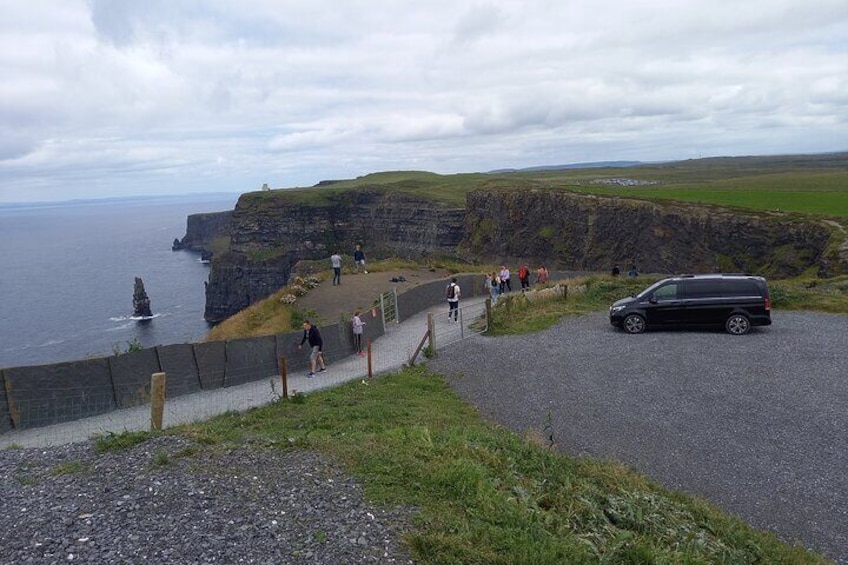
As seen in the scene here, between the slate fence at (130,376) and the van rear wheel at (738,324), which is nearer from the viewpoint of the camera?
the slate fence at (130,376)

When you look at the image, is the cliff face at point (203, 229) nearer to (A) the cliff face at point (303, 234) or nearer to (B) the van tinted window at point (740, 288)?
(A) the cliff face at point (303, 234)

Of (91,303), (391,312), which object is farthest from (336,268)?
(91,303)

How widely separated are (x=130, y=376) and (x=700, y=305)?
50.7ft

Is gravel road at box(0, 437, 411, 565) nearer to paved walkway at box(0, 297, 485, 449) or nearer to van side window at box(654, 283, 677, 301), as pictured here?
paved walkway at box(0, 297, 485, 449)

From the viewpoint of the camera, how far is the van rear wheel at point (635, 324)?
67.6 ft

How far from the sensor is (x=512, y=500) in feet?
26.2

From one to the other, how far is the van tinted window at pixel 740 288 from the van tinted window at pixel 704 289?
0.23 m

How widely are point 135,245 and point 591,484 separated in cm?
19940

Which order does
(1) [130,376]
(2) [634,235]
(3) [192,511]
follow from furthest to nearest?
(2) [634,235]
(1) [130,376]
(3) [192,511]

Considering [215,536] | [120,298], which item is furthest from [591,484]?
[120,298]

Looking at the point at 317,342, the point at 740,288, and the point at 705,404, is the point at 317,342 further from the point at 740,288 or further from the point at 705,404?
the point at 740,288

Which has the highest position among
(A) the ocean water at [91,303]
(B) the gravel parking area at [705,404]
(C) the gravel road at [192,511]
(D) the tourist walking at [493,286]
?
(C) the gravel road at [192,511]

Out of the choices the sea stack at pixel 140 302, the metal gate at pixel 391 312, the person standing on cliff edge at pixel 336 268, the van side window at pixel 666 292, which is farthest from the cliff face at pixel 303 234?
the van side window at pixel 666 292

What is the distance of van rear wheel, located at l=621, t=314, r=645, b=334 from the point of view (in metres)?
20.6
